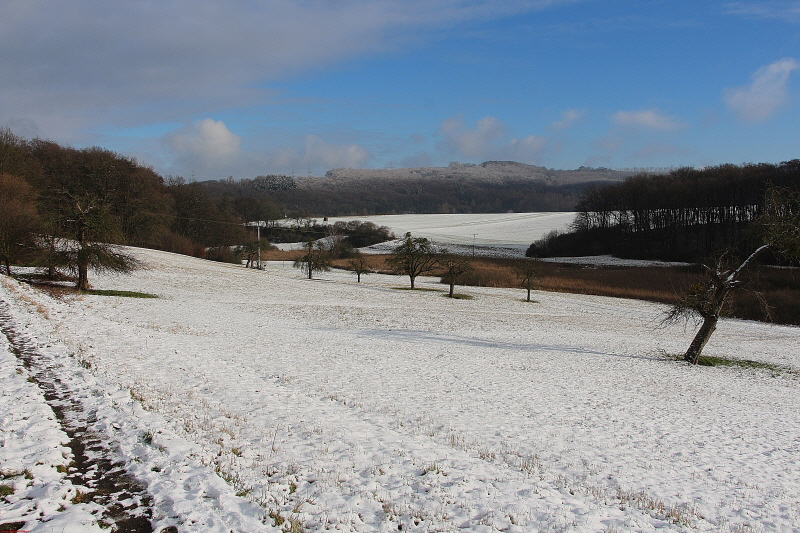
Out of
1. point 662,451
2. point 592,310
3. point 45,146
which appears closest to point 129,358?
point 662,451

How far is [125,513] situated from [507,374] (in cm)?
1554

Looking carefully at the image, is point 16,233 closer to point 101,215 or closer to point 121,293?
point 101,215

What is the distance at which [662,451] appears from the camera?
11.8 m

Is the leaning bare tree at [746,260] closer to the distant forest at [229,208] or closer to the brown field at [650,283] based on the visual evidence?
the brown field at [650,283]

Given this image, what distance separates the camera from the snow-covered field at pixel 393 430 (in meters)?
7.31

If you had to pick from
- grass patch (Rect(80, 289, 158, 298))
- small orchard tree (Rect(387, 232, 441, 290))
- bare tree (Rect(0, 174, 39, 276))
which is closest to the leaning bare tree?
grass patch (Rect(80, 289, 158, 298))

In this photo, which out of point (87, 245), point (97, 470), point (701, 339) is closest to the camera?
point (97, 470)

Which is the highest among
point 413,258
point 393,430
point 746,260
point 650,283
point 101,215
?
point 101,215

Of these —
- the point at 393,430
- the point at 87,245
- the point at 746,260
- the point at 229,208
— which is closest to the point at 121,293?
the point at 87,245

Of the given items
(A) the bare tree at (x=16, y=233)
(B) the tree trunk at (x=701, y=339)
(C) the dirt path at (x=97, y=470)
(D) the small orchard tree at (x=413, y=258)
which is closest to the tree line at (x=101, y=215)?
(A) the bare tree at (x=16, y=233)

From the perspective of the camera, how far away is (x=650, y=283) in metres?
65.7

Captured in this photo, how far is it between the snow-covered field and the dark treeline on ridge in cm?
8258

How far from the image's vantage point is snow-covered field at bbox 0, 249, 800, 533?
731 centimetres

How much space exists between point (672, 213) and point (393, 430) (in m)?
113
